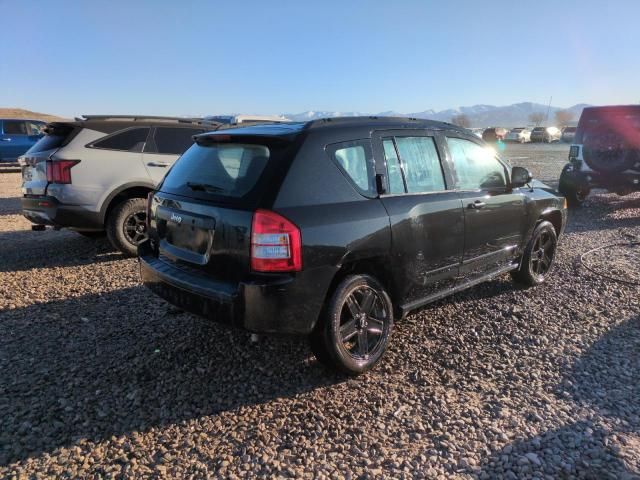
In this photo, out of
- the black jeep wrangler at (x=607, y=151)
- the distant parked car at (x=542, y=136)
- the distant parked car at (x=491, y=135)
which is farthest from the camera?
the distant parked car at (x=542, y=136)

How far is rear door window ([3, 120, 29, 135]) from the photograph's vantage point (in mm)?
17531

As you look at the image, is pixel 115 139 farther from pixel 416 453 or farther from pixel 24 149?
pixel 24 149

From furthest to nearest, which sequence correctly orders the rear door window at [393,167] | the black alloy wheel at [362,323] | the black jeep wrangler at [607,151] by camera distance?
the black jeep wrangler at [607,151] < the rear door window at [393,167] < the black alloy wheel at [362,323]

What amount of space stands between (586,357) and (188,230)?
3.14 metres

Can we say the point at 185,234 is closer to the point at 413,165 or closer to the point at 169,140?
the point at 413,165

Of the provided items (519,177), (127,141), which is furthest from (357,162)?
(127,141)

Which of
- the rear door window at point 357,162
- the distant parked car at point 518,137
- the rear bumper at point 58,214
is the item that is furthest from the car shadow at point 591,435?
Result: the distant parked car at point 518,137

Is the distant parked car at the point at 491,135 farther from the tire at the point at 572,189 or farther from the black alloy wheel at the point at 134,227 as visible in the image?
the black alloy wheel at the point at 134,227

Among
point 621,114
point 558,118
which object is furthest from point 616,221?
point 558,118

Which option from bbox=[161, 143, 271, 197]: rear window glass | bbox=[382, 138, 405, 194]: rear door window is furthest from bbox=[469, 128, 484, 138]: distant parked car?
bbox=[161, 143, 271, 197]: rear window glass

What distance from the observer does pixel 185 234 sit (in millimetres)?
3256

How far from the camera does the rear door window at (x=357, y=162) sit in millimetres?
3219

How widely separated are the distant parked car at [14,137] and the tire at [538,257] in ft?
59.8

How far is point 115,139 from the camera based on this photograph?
6070mm
